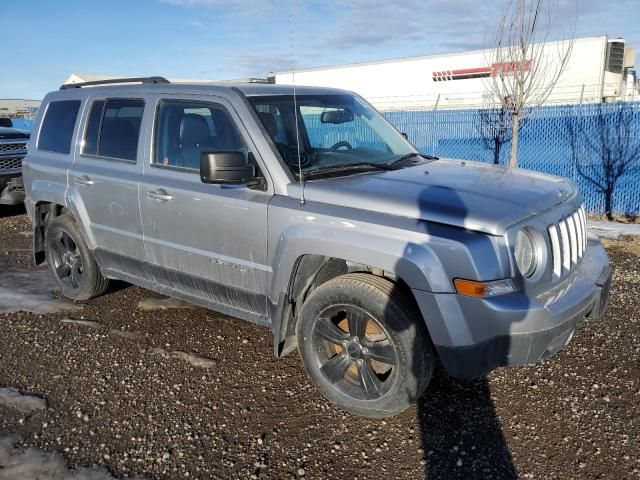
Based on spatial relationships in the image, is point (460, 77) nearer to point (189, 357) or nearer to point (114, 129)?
point (114, 129)

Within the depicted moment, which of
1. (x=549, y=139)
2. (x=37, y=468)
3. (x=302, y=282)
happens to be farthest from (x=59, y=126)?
A: (x=549, y=139)

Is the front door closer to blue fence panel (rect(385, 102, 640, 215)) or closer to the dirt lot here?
the dirt lot

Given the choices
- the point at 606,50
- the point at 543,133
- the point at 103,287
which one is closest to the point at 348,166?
the point at 103,287

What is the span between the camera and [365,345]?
10.9 ft

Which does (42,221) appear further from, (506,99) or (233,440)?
(506,99)

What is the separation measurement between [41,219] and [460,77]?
19.0 m

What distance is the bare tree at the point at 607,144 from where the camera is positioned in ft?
33.1

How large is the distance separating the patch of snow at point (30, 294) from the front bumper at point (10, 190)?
3.31 meters

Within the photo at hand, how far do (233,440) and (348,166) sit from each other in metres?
1.92

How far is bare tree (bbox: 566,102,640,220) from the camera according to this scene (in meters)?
10.1

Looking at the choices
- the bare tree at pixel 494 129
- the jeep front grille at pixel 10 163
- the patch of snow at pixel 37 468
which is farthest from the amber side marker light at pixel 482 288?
the bare tree at pixel 494 129

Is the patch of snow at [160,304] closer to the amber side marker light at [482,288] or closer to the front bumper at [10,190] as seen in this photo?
the amber side marker light at [482,288]

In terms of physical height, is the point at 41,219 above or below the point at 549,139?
below

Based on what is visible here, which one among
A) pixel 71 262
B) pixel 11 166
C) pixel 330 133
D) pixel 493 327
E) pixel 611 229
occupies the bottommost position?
pixel 611 229
